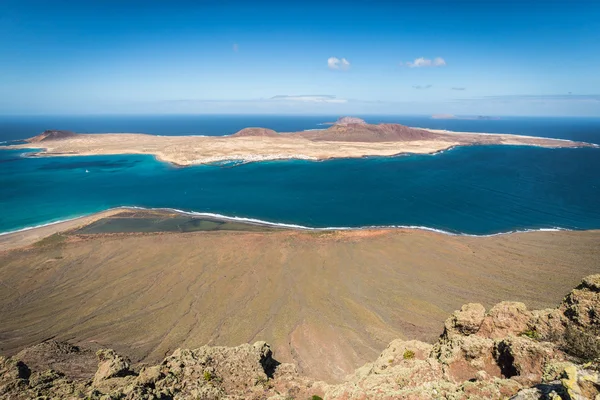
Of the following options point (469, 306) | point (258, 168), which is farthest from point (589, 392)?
point (258, 168)

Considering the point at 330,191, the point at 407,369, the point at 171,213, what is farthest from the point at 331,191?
the point at 407,369

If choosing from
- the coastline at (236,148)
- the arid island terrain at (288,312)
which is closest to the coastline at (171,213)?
the arid island terrain at (288,312)

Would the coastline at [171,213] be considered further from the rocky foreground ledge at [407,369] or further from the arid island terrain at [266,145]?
the arid island terrain at [266,145]

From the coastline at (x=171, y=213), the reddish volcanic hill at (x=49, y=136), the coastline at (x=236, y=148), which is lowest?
the coastline at (x=171, y=213)

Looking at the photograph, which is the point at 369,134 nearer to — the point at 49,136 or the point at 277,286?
the point at 277,286

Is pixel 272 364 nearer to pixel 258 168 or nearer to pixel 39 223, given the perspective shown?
pixel 39 223

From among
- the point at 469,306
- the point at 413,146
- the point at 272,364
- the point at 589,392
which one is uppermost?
the point at 413,146
